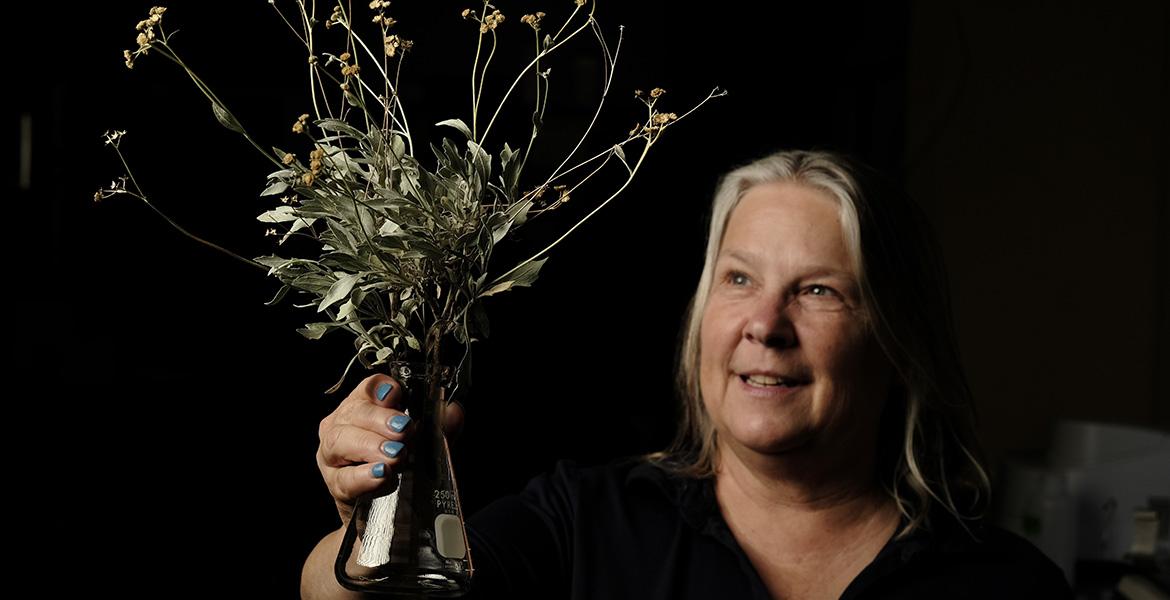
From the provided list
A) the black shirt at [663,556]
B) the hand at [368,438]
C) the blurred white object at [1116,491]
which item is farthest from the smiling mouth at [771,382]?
the blurred white object at [1116,491]

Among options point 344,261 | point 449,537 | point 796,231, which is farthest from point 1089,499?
point 344,261

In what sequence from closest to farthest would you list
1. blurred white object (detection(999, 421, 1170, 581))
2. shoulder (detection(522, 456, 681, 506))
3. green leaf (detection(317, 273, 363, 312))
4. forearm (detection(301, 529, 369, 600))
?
green leaf (detection(317, 273, 363, 312))
forearm (detection(301, 529, 369, 600))
shoulder (detection(522, 456, 681, 506))
blurred white object (detection(999, 421, 1170, 581))

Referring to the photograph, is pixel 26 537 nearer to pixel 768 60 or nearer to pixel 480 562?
pixel 480 562

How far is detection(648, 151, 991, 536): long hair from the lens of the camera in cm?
159

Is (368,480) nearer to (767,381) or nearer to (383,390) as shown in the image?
(383,390)

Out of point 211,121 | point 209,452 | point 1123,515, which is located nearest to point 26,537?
point 209,452

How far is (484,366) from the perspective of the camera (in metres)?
2.96

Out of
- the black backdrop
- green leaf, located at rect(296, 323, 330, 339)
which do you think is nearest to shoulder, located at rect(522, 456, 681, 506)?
green leaf, located at rect(296, 323, 330, 339)

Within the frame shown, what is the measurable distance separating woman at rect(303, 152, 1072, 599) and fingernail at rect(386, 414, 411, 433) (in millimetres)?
533

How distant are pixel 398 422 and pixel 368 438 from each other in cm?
3

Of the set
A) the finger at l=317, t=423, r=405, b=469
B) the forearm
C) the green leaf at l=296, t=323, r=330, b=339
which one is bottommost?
the forearm

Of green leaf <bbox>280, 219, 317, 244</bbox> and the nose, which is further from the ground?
green leaf <bbox>280, 219, 317, 244</bbox>

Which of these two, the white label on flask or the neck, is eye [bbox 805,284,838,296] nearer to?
the neck

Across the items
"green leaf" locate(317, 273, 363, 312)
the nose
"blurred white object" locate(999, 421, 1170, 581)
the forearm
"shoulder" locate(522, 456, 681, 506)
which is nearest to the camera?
"green leaf" locate(317, 273, 363, 312)
